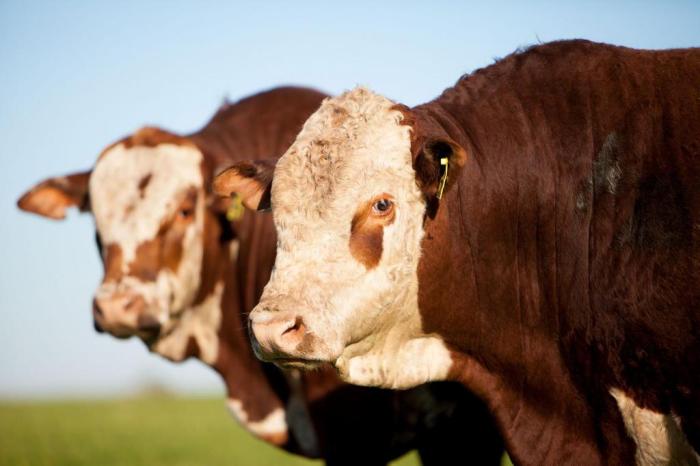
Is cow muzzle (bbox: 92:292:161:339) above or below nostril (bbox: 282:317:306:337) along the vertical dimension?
below

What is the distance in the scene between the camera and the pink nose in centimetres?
428

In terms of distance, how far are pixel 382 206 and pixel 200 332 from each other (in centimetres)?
384

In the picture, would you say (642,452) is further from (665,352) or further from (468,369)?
(468,369)

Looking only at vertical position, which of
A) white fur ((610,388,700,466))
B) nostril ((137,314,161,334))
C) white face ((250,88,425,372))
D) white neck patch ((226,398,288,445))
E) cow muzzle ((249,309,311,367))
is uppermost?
white face ((250,88,425,372))

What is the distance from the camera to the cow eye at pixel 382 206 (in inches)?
185

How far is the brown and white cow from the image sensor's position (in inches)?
175

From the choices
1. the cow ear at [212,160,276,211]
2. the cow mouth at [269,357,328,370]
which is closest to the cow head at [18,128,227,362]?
the cow ear at [212,160,276,211]

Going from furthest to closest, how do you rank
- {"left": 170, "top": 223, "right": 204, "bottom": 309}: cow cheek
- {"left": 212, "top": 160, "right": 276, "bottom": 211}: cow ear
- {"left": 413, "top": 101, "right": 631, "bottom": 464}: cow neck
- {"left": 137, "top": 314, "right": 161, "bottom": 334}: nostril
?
{"left": 170, "top": 223, "right": 204, "bottom": 309}: cow cheek < {"left": 137, "top": 314, "right": 161, "bottom": 334}: nostril < {"left": 212, "top": 160, "right": 276, "bottom": 211}: cow ear < {"left": 413, "top": 101, "right": 631, "bottom": 464}: cow neck

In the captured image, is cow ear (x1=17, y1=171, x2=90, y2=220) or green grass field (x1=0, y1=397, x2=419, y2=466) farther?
green grass field (x1=0, y1=397, x2=419, y2=466)

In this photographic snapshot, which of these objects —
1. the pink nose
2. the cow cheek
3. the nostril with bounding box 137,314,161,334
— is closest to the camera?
the pink nose

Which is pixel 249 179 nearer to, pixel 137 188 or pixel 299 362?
pixel 299 362

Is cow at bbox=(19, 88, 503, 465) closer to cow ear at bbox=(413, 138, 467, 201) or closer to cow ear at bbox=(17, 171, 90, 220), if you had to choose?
cow ear at bbox=(17, 171, 90, 220)

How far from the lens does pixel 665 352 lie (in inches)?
173

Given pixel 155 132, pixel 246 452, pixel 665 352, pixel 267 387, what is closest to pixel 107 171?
pixel 155 132
